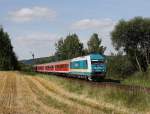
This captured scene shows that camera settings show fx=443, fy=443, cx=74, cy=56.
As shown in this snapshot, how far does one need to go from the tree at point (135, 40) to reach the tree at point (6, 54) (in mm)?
40502

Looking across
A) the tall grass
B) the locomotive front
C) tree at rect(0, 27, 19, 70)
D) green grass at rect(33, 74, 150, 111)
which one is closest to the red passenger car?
the locomotive front

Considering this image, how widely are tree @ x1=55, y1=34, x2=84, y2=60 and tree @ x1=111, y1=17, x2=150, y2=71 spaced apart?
48550 millimetres

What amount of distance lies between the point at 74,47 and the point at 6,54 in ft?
93.0

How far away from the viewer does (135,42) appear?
8656 centimetres

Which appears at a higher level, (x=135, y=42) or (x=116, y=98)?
(x=135, y=42)

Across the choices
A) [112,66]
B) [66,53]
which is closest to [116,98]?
[112,66]

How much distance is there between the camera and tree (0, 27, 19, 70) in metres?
120

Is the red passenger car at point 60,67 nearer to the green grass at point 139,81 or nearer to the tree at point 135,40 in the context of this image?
the tree at point 135,40

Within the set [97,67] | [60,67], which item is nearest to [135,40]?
[60,67]

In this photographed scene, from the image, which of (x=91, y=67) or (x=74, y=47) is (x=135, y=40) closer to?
(x=91, y=67)

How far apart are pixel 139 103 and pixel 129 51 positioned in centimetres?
6396

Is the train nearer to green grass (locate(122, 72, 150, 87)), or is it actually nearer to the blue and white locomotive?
the blue and white locomotive

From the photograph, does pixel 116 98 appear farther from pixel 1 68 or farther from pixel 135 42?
pixel 1 68

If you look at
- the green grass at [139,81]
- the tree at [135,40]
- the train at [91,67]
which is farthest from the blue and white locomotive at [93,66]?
the tree at [135,40]
